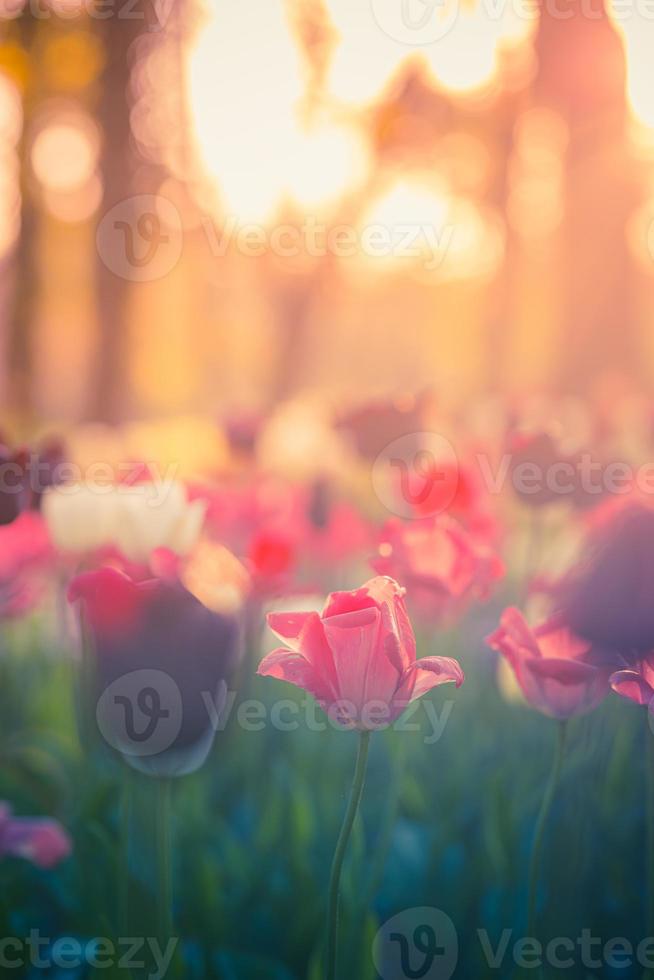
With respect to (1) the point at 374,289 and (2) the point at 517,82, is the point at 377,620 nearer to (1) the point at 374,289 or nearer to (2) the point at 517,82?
(2) the point at 517,82

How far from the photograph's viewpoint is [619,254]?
5398mm

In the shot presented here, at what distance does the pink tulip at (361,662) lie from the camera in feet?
3.10

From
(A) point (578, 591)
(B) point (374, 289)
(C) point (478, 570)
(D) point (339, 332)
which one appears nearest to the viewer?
(A) point (578, 591)

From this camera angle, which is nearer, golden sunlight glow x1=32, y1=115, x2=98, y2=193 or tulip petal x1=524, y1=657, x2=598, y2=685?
tulip petal x1=524, y1=657, x2=598, y2=685

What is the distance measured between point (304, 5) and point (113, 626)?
3685 mm

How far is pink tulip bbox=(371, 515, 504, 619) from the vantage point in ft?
4.32

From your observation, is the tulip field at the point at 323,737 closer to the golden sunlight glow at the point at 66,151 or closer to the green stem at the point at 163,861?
the green stem at the point at 163,861

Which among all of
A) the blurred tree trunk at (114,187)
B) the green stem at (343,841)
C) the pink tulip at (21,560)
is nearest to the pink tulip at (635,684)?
the green stem at (343,841)

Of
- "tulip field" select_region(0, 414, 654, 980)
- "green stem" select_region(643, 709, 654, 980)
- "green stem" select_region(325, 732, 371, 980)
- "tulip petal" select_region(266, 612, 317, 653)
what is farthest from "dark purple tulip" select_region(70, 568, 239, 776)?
"green stem" select_region(643, 709, 654, 980)

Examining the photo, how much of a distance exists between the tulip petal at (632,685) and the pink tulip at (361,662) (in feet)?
0.55

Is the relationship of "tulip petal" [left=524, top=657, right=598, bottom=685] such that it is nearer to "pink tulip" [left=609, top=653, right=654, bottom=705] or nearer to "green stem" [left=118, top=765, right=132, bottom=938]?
"pink tulip" [left=609, top=653, right=654, bottom=705]

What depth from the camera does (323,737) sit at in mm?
1923

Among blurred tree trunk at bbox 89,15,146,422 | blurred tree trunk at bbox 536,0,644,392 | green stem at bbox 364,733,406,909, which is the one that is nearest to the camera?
green stem at bbox 364,733,406,909

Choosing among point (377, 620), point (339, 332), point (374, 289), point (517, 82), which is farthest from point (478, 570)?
point (339, 332)
